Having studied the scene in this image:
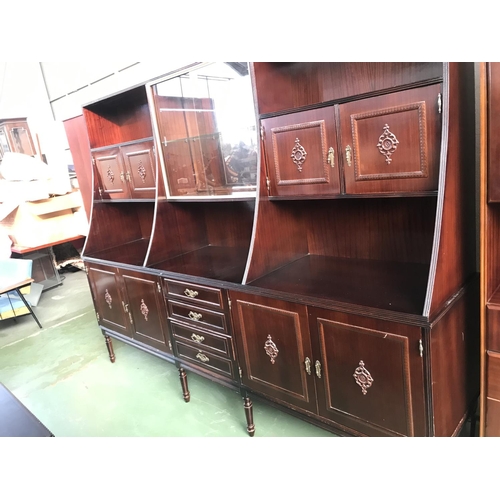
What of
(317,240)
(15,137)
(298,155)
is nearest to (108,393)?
(317,240)

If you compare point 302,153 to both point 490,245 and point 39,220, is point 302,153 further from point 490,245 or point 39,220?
point 39,220

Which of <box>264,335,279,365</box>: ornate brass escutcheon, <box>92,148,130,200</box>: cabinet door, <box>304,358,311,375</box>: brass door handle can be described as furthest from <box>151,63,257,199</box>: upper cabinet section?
<box>304,358,311,375</box>: brass door handle

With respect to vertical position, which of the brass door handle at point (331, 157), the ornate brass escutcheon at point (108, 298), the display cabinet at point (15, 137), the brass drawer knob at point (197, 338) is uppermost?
the display cabinet at point (15, 137)

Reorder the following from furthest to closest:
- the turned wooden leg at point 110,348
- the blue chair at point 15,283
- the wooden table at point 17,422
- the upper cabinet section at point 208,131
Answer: the blue chair at point 15,283, the turned wooden leg at point 110,348, the upper cabinet section at point 208,131, the wooden table at point 17,422

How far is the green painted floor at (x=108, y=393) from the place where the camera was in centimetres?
211

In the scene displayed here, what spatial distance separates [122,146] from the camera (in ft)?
8.31

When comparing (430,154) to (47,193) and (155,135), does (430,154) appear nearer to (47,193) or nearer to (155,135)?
(155,135)

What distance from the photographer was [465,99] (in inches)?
52.7

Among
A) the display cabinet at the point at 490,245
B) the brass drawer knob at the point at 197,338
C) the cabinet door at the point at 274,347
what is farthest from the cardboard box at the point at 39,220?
the display cabinet at the point at 490,245

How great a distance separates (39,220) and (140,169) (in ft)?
9.07

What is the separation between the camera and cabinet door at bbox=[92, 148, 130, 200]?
8.59 ft

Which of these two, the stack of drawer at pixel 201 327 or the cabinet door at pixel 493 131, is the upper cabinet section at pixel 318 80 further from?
the stack of drawer at pixel 201 327

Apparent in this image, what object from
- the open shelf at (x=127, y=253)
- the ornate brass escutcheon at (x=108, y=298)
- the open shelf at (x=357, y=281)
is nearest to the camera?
the open shelf at (x=357, y=281)

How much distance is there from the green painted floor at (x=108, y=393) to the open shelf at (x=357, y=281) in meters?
0.83
